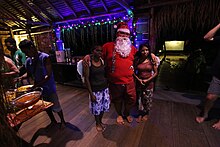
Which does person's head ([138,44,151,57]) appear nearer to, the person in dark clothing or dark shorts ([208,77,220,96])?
the person in dark clothing

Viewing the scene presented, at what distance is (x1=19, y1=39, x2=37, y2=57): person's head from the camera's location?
1.90 meters

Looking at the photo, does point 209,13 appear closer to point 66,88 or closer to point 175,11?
point 175,11

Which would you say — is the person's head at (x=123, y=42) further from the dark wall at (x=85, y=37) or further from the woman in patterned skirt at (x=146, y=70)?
the dark wall at (x=85, y=37)

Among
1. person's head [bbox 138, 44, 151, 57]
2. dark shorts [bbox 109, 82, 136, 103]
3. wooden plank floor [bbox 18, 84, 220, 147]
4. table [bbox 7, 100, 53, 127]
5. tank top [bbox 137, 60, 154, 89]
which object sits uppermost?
person's head [bbox 138, 44, 151, 57]

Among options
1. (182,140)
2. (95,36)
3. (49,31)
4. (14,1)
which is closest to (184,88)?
(182,140)

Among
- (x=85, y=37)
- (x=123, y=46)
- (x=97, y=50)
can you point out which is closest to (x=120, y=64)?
(x=123, y=46)

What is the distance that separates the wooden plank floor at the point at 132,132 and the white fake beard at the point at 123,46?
150 cm

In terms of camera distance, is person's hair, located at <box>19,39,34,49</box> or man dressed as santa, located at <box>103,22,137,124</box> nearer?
person's hair, located at <box>19,39,34,49</box>

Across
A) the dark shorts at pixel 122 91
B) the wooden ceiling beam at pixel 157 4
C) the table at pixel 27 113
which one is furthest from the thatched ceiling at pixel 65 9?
the table at pixel 27 113

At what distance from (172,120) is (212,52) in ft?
16.5

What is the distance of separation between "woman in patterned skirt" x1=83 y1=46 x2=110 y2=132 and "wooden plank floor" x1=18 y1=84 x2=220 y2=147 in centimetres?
53

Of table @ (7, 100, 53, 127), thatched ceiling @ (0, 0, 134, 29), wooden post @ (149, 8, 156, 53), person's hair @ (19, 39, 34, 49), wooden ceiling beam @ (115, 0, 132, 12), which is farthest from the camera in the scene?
thatched ceiling @ (0, 0, 134, 29)

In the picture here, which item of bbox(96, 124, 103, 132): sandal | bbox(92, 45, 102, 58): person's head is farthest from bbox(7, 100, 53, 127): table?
bbox(96, 124, 103, 132): sandal

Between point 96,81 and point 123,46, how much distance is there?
2.65 feet
